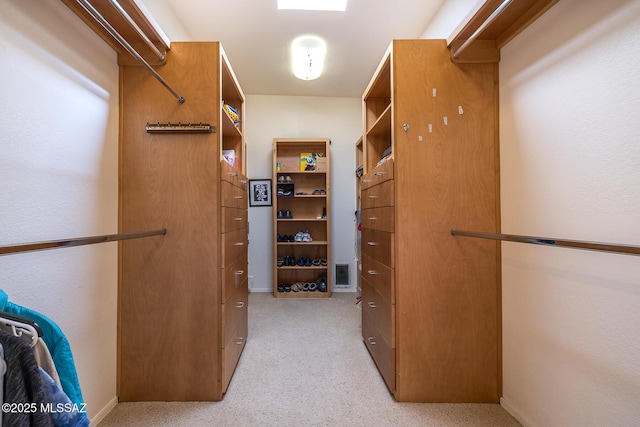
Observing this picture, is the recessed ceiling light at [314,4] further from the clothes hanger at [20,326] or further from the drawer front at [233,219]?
the clothes hanger at [20,326]

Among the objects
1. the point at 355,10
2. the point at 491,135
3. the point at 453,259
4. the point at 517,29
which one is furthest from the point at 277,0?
the point at 453,259

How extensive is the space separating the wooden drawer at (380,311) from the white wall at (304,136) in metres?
1.65

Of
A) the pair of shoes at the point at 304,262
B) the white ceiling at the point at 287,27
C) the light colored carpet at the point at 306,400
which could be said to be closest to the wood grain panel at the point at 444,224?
the light colored carpet at the point at 306,400

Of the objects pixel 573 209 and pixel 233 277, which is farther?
pixel 233 277

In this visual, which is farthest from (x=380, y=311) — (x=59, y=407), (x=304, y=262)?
(x=304, y=262)

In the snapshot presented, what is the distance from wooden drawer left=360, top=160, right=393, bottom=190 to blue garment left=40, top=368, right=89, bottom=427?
59.4 inches

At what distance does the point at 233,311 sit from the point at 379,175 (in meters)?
Result: 1.32

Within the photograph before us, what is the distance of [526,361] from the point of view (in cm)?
130

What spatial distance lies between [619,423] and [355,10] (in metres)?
2.76

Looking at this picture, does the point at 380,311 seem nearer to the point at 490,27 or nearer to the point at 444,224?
the point at 444,224

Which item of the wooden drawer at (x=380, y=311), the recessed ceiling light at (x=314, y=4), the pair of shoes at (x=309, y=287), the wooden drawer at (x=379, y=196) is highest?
the recessed ceiling light at (x=314, y=4)

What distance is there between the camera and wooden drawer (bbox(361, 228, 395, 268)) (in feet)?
5.03

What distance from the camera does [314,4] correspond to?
207 centimetres

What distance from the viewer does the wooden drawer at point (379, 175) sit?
1.55m
